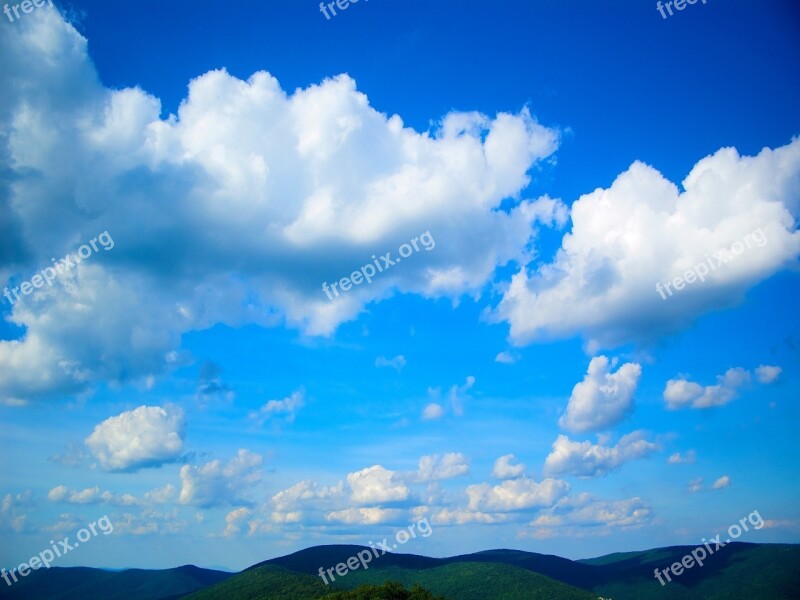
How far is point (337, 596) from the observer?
9062 cm

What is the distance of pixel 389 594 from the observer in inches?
3484

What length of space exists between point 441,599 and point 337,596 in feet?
60.0

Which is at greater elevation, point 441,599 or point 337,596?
point 337,596

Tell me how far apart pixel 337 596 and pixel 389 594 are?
9.37 meters

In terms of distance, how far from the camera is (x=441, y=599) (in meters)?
92.8

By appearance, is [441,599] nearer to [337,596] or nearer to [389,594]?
[389,594]

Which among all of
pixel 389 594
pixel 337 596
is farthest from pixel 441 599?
pixel 337 596
